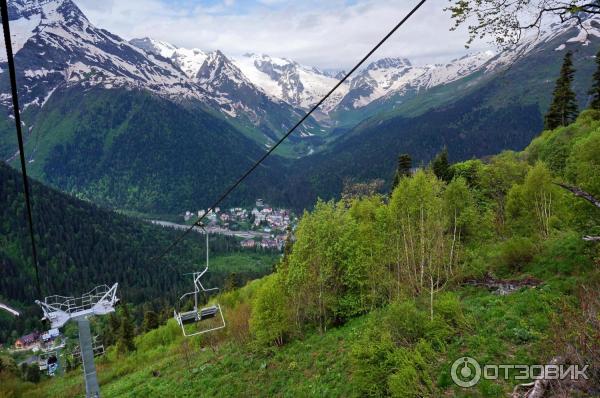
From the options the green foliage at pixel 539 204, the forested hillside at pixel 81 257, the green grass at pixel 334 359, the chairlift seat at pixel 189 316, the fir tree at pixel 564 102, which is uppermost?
the fir tree at pixel 564 102

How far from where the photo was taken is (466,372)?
1317 cm

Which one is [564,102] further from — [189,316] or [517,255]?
[189,316]

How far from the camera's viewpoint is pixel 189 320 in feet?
64.1

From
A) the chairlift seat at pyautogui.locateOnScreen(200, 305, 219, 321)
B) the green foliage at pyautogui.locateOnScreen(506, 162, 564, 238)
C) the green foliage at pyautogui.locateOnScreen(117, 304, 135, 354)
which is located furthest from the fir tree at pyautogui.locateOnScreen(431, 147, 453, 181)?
the green foliage at pyautogui.locateOnScreen(117, 304, 135, 354)

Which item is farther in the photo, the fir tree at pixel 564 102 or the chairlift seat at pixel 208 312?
the fir tree at pixel 564 102

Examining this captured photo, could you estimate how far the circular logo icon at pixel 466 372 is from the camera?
12.7 m

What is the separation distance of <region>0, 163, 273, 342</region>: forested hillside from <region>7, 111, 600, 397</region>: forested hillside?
11323 centimetres

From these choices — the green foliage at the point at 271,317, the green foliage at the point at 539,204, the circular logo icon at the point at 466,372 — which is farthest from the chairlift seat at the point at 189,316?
the green foliage at the point at 539,204

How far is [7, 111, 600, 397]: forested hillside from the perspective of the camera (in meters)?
13.6

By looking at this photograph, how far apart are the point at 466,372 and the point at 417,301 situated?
353 inches

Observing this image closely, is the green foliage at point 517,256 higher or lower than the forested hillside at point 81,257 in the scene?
higher

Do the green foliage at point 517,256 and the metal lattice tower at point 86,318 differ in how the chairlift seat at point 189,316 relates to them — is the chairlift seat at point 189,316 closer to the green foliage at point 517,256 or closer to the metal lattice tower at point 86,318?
the metal lattice tower at point 86,318

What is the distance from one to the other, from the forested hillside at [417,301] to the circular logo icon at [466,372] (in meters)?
0.32

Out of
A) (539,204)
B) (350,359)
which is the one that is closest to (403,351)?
(350,359)
